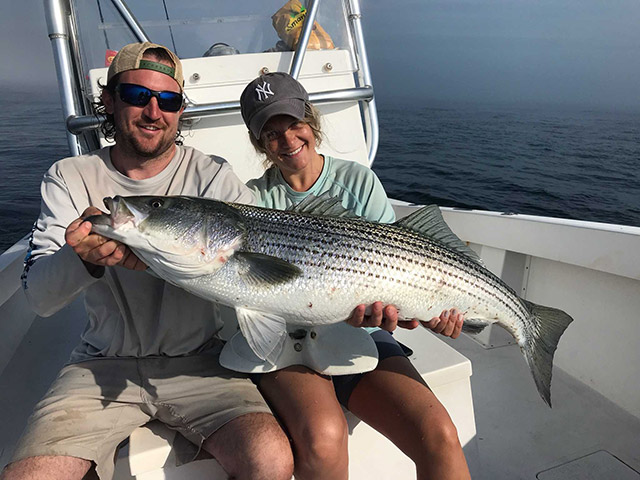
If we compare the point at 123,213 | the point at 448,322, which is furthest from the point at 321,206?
the point at 123,213

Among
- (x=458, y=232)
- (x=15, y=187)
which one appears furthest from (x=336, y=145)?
(x=15, y=187)

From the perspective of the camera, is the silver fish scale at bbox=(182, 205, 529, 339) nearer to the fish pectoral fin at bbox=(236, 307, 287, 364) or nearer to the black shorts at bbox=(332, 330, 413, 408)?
the fish pectoral fin at bbox=(236, 307, 287, 364)

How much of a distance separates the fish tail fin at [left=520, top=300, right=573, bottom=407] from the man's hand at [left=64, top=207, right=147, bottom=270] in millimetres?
2184

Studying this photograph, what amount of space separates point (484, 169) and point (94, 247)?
1739 centimetres

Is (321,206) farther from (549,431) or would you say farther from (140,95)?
(549,431)

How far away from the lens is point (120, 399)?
2512 mm

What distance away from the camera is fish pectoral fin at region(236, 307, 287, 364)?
2.32m

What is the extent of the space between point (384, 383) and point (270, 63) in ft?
12.3

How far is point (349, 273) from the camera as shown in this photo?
2.42 meters

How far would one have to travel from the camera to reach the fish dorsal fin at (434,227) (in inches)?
109

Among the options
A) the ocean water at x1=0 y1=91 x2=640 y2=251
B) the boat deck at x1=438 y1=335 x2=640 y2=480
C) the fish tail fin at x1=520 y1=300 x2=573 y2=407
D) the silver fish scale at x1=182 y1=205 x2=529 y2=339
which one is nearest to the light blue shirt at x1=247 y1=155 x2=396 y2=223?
the silver fish scale at x1=182 y1=205 x2=529 y2=339

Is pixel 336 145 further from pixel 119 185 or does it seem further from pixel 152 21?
pixel 119 185

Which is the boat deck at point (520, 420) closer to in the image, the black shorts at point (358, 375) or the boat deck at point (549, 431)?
the boat deck at point (549, 431)

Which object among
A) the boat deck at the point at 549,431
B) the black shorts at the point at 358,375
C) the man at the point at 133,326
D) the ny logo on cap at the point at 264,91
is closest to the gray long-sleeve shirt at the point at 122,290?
the man at the point at 133,326
